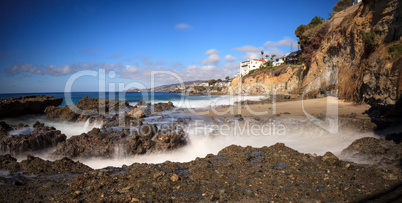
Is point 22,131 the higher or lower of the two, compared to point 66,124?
higher

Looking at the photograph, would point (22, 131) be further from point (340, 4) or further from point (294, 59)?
point (294, 59)

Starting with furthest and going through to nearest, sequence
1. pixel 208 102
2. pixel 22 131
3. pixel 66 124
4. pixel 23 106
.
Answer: pixel 208 102, pixel 23 106, pixel 66 124, pixel 22 131

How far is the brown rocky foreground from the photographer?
3.41m

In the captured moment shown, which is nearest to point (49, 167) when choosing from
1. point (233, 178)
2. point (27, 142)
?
Answer: point (27, 142)

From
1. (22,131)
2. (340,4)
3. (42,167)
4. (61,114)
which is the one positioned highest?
(340,4)

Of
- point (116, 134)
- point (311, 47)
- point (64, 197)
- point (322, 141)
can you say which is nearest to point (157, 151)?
point (116, 134)

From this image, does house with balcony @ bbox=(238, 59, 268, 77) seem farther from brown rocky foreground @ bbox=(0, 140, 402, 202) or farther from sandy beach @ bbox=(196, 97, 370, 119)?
brown rocky foreground @ bbox=(0, 140, 402, 202)

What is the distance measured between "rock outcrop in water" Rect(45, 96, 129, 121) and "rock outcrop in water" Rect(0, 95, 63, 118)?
67.6 inches

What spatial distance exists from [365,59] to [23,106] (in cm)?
2225

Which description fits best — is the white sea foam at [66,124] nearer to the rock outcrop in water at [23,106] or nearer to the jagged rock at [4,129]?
the rock outcrop in water at [23,106]

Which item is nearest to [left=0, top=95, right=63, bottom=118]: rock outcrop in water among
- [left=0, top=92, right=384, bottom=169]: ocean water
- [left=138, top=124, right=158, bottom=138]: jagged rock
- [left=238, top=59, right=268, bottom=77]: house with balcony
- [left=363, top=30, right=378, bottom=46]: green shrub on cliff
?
[left=0, top=92, right=384, bottom=169]: ocean water

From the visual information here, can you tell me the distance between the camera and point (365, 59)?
11.6 m

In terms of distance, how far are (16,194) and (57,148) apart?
13.1 feet

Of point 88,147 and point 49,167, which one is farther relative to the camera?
point 88,147
